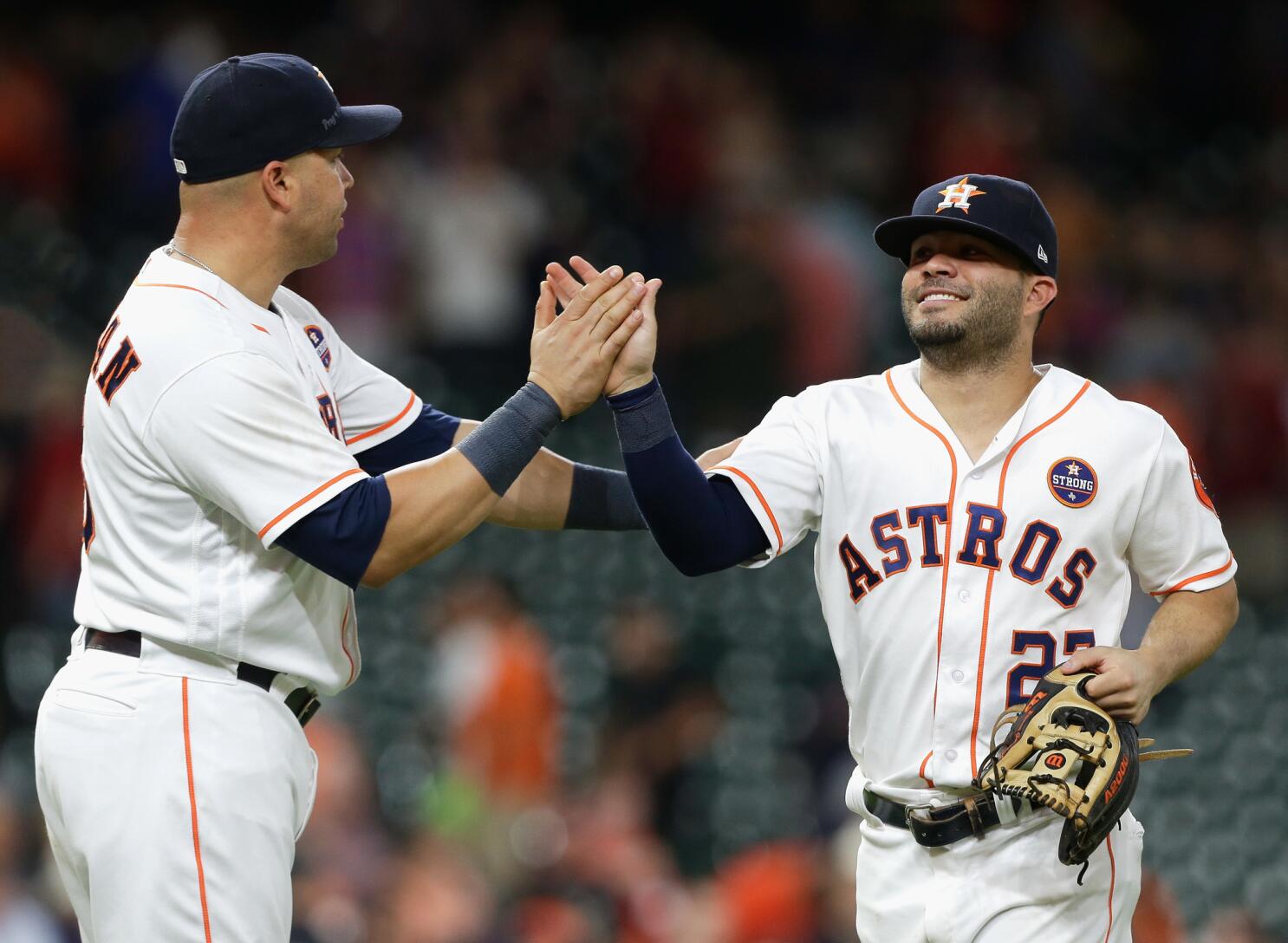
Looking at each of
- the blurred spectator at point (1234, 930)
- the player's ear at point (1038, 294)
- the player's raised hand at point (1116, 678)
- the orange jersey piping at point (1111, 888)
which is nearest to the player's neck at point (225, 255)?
the player's ear at point (1038, 294)

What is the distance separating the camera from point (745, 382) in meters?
8.28

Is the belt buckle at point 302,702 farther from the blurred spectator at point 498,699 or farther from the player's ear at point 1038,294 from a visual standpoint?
the blurred spectator at point 498,699

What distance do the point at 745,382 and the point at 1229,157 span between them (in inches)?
132

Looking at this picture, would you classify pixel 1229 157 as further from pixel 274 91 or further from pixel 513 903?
pixel 274 91

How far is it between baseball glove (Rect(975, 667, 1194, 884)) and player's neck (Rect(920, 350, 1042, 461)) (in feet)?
1.97

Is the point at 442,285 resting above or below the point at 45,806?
above

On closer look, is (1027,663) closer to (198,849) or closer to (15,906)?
(198,849)

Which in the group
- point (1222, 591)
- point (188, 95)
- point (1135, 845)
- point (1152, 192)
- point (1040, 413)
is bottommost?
point (1135, 845)

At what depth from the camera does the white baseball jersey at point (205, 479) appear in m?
3.23

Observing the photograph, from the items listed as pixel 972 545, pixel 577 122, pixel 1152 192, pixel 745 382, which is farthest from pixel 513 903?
pixel 1152 192

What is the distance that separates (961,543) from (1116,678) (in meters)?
0.41

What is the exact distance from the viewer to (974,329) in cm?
361

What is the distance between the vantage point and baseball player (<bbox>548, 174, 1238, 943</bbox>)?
3467 mm

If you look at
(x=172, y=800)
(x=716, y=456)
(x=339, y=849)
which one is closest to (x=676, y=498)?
(x=716, y=456)
